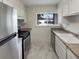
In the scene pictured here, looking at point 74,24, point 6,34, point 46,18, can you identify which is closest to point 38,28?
point 46,18

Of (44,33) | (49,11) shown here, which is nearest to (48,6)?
(49,11)

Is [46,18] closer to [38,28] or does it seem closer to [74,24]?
[38,28]

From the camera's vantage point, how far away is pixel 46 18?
7.05m

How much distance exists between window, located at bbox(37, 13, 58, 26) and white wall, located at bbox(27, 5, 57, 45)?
289 millimetres

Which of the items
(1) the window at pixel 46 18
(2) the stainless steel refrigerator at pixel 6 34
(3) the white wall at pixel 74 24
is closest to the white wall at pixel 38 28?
(1) the window at pixel 46 18

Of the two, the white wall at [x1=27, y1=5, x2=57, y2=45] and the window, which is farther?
the window

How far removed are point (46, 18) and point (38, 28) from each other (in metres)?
0.82

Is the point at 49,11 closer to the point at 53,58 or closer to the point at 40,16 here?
the point at 40,16

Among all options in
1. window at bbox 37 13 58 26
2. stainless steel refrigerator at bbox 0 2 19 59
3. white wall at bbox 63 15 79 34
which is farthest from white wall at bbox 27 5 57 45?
stainless steel refrigerator at bbox 0 2 19 59

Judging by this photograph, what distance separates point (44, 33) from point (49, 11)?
139cm

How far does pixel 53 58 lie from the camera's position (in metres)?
4.11

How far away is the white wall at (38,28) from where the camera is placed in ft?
22.4

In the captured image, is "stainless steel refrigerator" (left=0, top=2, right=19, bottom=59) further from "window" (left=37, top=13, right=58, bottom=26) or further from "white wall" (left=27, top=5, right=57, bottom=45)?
"window" (left=37, top=13, right=58, bottom=26)

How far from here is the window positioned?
276 inches
